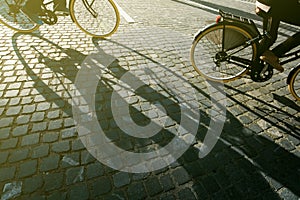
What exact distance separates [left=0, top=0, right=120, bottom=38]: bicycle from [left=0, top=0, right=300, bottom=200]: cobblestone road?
283 millimetres

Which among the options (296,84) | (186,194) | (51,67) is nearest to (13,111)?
(51,67)

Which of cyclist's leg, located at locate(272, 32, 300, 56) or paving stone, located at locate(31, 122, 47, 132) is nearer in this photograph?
paving stone, located at locate(31, 122, 47, 132)

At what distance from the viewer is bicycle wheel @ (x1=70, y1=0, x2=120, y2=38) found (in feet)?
16.6

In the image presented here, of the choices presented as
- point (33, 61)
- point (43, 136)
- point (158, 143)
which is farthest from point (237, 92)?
point (33, 61)

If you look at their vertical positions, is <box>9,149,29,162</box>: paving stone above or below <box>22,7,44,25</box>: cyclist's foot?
below

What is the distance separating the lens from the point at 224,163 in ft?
8.71

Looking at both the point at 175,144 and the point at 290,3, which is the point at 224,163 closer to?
the point at 175,144

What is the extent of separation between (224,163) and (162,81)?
74.9 inches

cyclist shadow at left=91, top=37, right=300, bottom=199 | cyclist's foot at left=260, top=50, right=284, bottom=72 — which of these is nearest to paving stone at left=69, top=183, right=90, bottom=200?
cyclist shadow at left=91, top=37, right=300, bottom=199

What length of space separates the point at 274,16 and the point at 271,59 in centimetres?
67

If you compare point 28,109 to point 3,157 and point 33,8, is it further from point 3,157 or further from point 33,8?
point 33,8

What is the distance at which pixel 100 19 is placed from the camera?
19.7ft

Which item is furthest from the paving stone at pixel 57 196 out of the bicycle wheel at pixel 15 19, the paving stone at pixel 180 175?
the bicycle wheel at pixel 15 19

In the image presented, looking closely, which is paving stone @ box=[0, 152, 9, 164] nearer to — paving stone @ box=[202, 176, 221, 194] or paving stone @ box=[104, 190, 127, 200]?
paving stone @ box=[104, 190, 127, 200]
